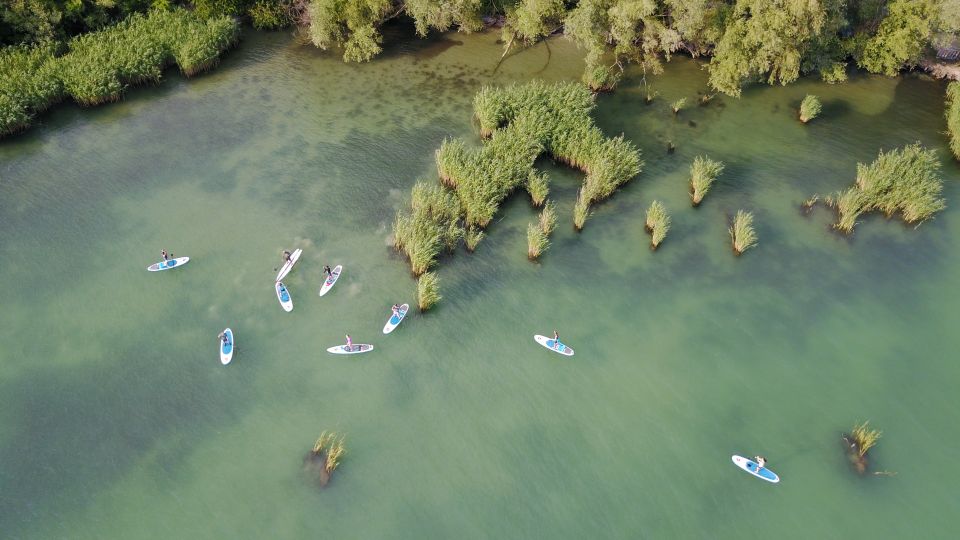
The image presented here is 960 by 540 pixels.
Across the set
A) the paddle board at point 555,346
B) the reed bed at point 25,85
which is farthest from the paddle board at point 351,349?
the reed bed at point 25,85

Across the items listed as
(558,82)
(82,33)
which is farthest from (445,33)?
(82,33)

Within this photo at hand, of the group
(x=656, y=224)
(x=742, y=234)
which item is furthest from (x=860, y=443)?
(x=656, y=224)

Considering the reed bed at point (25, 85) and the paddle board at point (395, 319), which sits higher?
the reed bed at point (25, 85)

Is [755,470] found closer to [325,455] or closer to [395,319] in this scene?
[395,319]

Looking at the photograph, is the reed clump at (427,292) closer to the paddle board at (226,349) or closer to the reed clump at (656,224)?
the paddle board at (226,349)

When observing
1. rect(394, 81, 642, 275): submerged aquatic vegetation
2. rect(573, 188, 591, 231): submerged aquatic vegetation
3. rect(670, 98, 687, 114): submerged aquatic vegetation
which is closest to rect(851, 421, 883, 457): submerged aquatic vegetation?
rect(573, 188, 591, 231): submerged aquatic vegetation

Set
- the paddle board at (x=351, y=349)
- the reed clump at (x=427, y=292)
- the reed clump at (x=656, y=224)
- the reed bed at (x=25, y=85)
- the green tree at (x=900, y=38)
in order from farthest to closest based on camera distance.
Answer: the green tree at (x=900, y=38), the reed bed at (x=25, y=85), the reed clump at (x=656, y=224), the reed clump at (x=427, y=292), the paddle board at (x=351, y=349)
